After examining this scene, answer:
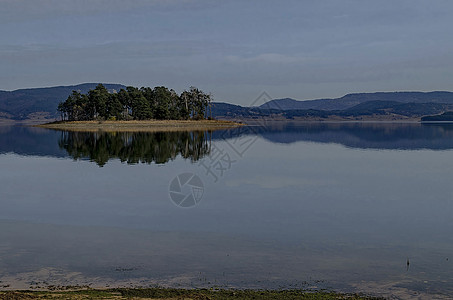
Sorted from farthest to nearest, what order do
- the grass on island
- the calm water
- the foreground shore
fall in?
the foreground shore < the calm water < the grass on island

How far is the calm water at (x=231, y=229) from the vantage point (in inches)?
667

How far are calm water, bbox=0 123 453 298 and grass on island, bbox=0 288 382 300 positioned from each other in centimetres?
80

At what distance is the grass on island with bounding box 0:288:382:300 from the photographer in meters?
14.2

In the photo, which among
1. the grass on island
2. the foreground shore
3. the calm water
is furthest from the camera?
the foreground shore

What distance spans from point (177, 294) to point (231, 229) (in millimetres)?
9705

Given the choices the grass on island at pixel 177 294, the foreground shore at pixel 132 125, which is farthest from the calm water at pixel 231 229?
the foreground shore at pixel 132 125

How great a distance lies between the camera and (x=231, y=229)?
24.2 metres

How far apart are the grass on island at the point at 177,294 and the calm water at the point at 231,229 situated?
0.80 meters

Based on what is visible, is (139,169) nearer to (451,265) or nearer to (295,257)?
(295,257)

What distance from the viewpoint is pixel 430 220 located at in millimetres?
26375

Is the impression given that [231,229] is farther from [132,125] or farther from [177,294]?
[132,125]

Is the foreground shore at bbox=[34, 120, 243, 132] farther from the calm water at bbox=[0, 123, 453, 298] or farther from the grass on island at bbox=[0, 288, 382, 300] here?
the grass on island at bbox=[0, 288, 382, 300]

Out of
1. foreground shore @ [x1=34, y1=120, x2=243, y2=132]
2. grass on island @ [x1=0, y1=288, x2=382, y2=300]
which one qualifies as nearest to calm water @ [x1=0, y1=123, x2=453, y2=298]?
grass on island @ [x1=0, y1=288, x2=382, y2=300]

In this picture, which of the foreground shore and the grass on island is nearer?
the grass on island
